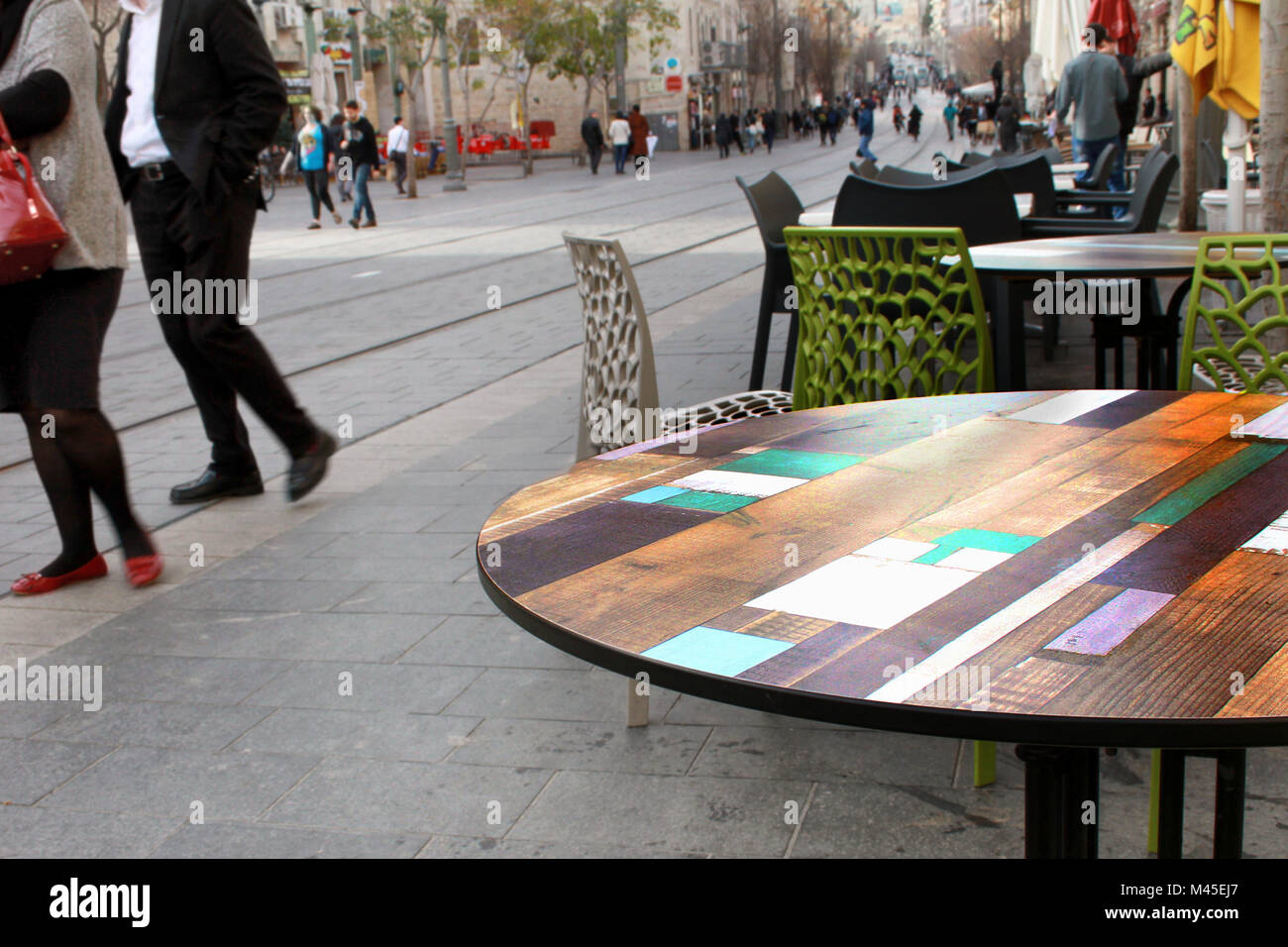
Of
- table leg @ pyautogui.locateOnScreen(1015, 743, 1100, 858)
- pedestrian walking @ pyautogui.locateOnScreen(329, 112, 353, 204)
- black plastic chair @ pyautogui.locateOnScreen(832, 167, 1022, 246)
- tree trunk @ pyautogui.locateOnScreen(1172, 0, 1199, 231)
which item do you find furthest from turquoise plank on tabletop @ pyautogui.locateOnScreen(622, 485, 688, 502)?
pedestrian walking @ pyautogui.locateOnScreen(329, 112, 353, 204)

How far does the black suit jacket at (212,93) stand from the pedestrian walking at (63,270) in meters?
0.48

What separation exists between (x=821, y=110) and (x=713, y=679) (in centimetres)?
5194

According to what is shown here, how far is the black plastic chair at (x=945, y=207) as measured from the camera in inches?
204

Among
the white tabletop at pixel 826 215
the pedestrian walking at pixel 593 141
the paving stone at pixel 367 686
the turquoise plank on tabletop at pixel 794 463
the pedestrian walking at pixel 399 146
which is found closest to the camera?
the turquoise plank on tabletop at pixel 794 463

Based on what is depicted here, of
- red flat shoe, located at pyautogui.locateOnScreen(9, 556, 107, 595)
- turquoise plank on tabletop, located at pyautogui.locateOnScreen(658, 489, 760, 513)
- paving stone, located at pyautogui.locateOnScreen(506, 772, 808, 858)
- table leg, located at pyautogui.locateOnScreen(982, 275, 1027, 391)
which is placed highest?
turquoise plank on tabletop, located at pyautogui.locateOnScreen(658, 489, 760, 513)

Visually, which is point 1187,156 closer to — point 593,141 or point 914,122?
point 593,141

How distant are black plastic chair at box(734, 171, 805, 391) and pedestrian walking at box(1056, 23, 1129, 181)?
510 cm

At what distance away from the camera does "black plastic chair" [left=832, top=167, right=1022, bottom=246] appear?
17.0ft

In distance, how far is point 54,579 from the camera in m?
4.10

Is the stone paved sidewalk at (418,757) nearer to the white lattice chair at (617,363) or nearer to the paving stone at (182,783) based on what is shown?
the paving stone at (182,783)

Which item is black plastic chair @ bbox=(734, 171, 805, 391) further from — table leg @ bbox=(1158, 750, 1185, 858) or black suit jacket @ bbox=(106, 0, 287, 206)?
table leg @ bbox=(1158, 750, 1185, 858)

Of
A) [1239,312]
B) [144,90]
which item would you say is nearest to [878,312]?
[1239,312]

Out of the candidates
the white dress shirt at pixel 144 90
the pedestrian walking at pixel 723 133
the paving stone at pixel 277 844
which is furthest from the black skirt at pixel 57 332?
the pedestrian walking at pixel 723 133
